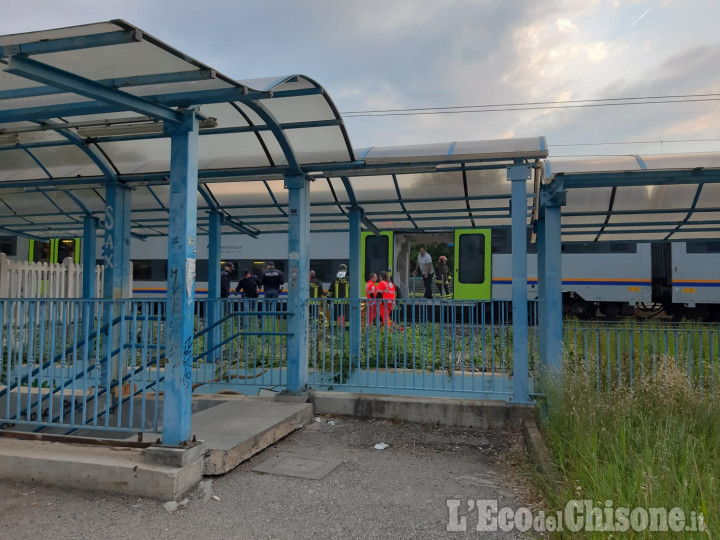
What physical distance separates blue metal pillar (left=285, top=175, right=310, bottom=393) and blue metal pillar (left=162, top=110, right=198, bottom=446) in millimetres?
2231

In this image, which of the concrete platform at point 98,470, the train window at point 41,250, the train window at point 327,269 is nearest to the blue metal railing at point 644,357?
the concrete platform at point 98,470

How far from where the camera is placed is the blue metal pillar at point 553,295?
6047mm

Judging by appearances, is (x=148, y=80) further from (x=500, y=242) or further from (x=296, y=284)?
(x=500, y=242)

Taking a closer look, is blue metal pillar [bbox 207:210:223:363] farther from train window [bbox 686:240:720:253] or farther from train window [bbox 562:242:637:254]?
train window [bbox 686:240:720:253]

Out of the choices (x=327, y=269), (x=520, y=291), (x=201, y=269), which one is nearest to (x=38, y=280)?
(x=520, y=291)

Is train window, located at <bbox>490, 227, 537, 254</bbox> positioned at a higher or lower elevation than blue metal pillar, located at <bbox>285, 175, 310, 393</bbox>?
higher

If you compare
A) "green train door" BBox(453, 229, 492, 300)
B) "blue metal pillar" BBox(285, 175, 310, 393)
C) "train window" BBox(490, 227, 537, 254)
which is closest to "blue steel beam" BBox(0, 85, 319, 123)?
"blue metal pillar" BBox(285, 175, 310, 393)

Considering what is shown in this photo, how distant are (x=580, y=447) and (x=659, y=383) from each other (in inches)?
64.1

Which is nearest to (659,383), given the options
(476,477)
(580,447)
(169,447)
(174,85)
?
(580,447)

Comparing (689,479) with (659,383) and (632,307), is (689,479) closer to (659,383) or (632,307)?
(659,383)

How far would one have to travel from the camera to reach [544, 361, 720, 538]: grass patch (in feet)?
10.8

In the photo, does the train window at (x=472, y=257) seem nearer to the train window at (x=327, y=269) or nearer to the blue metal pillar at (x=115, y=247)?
the train window at (x=327, y=269)

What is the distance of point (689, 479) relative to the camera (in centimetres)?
363

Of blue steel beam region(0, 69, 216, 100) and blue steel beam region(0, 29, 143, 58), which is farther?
blue steel beam region(0, 69, 216, 100)
